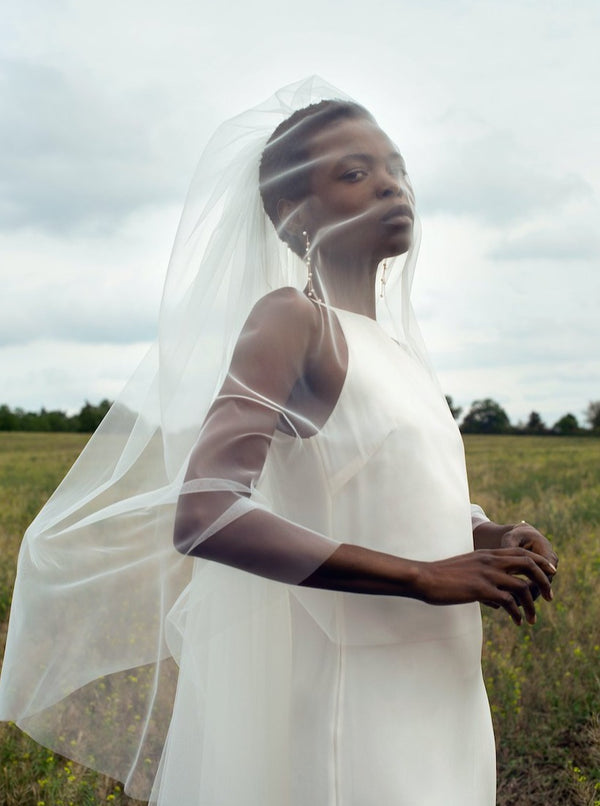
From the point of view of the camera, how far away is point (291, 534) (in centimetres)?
171

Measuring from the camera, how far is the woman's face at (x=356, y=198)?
2076 millimetres

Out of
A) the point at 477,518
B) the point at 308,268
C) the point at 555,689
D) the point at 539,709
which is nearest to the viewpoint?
the point at 308,268

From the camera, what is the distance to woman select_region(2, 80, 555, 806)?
182 cm

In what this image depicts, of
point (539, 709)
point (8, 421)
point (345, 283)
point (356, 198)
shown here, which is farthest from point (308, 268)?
point (8, 421)

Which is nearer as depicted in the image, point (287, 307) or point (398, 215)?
point (287, 307)

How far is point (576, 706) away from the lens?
440cm

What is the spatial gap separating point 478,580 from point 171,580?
803mm

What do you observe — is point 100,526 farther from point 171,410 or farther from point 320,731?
point 320,731

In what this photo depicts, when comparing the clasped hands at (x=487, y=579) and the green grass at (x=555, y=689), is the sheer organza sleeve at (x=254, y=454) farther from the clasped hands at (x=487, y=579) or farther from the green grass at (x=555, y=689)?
the green grass at (x=555, y=689)

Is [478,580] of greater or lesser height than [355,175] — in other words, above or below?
below

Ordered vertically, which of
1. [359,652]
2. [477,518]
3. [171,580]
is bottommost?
[359,652]

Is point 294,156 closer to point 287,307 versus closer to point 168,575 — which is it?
point 287,307

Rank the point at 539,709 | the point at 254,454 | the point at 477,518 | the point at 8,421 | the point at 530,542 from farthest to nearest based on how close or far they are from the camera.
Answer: the point at 8,421 → the point at 539,709 → the point at 477,518 → the point at 530,542 → the point at 254,454

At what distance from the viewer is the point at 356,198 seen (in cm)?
207
